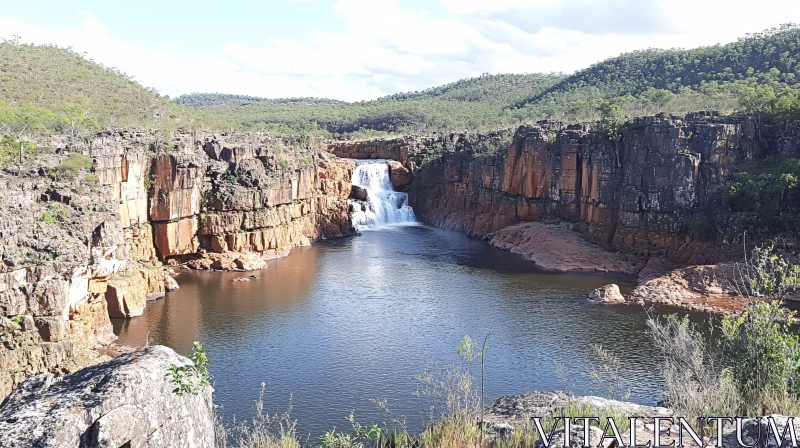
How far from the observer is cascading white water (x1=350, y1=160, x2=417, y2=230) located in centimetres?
7131

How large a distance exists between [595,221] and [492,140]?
2047cm

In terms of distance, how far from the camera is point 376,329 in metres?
34.9

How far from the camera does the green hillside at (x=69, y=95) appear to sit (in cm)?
5728

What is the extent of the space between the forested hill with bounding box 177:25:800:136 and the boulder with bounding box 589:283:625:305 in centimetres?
2085

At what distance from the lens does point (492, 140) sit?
73375mm

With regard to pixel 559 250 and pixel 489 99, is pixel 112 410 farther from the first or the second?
pixel 489 99

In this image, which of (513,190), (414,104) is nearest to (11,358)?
(513,190)

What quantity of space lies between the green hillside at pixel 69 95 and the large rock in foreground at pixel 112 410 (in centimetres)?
4784

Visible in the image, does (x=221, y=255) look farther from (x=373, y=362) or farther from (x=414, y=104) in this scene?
(x=414, y=104)

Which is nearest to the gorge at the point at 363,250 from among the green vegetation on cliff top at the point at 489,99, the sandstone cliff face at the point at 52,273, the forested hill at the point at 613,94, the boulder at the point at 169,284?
the sandstone cliff face at the point at 52,273

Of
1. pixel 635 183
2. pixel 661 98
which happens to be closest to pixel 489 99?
pixel 661 98

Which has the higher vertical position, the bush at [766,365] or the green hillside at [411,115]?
the green hillside at [411,115]

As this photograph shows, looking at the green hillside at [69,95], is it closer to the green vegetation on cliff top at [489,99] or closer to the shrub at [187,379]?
Result: the green vegetation on cliff top at [489,99]

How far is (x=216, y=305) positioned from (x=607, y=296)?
2275 centimetres
